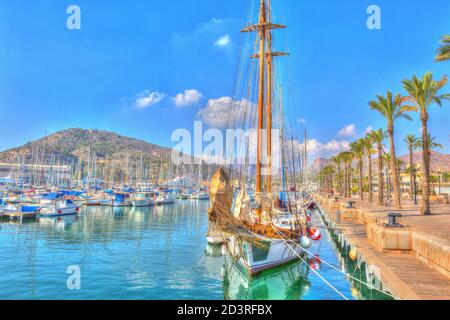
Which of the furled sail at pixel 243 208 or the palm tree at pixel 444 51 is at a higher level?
the palm tree at pixel 444 51

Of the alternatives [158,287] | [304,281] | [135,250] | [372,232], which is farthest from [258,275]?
[135,250]

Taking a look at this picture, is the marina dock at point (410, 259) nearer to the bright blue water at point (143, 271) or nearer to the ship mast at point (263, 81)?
the bright blue water at point (143, 271)

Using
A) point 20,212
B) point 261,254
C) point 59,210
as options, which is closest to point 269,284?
point 261,254

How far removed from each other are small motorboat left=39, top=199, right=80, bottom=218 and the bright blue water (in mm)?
16673

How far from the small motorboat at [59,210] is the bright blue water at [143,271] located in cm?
1667

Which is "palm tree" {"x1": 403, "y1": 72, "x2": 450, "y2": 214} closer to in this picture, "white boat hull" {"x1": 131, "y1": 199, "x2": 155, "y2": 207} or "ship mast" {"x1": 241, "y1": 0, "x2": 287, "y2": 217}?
"ship mast" {"x1": 241, "y1": 0, "x2": 287, "y2": 217}

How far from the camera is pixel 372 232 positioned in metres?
22.1

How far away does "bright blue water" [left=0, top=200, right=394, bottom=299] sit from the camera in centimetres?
1781

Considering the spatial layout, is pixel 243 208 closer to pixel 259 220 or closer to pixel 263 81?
pixel 259 220

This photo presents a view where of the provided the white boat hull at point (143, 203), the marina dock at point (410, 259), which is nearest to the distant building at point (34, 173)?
the white boat hull at point (143, 203)

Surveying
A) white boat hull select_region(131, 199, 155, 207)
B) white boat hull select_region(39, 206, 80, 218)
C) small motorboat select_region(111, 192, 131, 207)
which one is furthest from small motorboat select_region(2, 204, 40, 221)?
white boat hull select_region(131, 199, 155, 207)

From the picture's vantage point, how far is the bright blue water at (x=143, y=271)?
17.8 m
